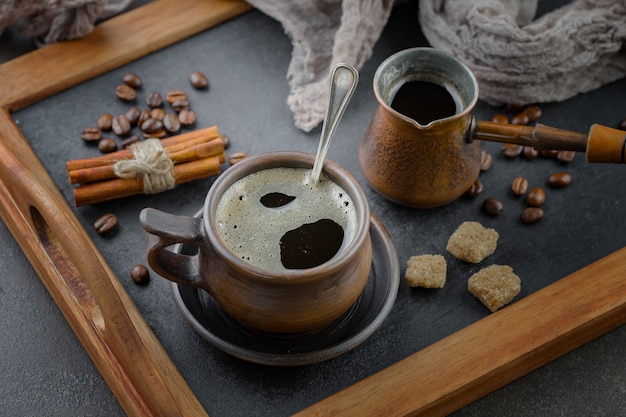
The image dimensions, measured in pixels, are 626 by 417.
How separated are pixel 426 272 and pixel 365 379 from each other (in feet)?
0.81

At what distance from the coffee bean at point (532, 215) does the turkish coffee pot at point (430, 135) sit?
13 centimetres

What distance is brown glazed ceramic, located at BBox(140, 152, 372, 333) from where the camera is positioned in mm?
1154

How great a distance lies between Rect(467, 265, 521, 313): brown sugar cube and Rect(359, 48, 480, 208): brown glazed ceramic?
18 centimetres

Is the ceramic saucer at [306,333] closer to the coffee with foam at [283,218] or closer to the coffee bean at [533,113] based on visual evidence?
the coffee with foam at [283,218]

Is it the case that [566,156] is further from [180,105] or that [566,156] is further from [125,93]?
[125,93]

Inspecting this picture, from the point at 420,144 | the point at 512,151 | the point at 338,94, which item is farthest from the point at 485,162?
the point at 338,94

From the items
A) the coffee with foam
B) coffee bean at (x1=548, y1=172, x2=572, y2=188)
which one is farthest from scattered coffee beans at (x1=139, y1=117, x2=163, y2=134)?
coffee bean at (x1=548, y1=172, x2=572, y2=188)

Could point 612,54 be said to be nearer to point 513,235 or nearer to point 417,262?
point 513,235

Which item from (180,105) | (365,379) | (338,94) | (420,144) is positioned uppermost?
(338,94)

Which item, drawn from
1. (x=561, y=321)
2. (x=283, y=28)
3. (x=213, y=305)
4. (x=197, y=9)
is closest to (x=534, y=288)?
(x=561, y=321)

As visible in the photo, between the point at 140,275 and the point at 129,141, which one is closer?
the point at 140,275

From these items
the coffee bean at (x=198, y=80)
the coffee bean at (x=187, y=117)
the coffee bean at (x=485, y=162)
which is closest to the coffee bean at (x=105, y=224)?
the coffee bean at (x=187, y=117)

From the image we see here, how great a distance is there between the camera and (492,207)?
5.21 ft

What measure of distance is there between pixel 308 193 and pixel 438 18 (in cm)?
76
